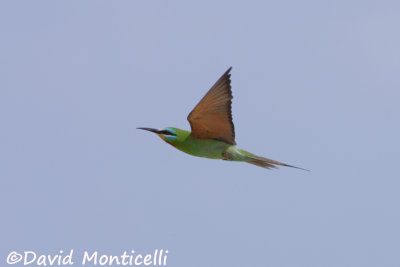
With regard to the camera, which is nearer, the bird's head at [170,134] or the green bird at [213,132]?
the green bird at [213,132]

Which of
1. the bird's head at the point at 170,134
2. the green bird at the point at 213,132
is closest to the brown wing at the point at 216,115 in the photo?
the green bird at the point at 213,132

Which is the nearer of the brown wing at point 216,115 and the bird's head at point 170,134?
the brown wing at point 216,115

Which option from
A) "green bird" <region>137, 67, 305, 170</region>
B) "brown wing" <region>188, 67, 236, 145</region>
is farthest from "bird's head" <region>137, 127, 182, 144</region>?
"brown wing" <region>188, 67, 236, 145</region>

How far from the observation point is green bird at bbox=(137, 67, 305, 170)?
4.97 meters

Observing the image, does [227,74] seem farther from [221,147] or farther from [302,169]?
[302,169]

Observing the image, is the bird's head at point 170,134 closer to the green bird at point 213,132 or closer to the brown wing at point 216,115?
the green bird at point 213,132

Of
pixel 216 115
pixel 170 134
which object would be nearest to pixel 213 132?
pixel 216 115

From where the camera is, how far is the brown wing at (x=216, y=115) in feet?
16.2

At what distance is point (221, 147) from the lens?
17.5ft

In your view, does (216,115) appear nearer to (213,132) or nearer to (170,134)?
(213,132)

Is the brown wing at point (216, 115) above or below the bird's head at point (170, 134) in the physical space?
above

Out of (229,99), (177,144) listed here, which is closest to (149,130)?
(177,144)

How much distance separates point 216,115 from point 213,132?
0.60 feet

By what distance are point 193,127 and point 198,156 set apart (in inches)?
10.3
